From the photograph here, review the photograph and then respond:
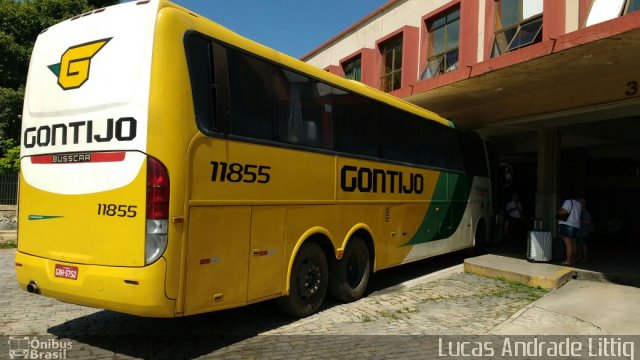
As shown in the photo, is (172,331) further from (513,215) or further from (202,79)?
(513,215)

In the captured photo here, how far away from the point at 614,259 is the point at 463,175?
13.6ft

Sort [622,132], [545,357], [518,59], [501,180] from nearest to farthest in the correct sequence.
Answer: [545,357] < [518,59] < [501,180] < [622,132]

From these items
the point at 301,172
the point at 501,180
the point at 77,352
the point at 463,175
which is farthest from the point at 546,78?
the point at 77,352

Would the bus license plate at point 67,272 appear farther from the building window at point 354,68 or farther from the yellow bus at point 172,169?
the building window at point 354,68

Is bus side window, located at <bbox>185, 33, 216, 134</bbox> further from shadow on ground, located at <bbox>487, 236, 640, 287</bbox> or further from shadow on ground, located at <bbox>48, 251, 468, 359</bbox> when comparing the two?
shadow on ground, located at <bbox>487, 236, 640, 287</bbox>

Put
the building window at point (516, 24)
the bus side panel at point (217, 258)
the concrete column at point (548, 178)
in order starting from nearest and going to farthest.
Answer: the bus side panel at point (217, 258)
the building window at point (516, 24)
the concrete column at point (548, 178)

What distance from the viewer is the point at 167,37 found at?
453cm

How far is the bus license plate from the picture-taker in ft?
15.2

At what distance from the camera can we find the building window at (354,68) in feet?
69.2

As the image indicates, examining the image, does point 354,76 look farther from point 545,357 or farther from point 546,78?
point 545,357

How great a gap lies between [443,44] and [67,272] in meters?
14.1

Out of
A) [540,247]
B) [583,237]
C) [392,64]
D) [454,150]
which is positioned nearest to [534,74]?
[454,150]

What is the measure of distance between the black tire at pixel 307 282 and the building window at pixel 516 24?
9280mm

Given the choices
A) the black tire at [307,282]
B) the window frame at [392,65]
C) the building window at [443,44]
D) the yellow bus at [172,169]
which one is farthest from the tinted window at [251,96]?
the window frame at [392,65]
